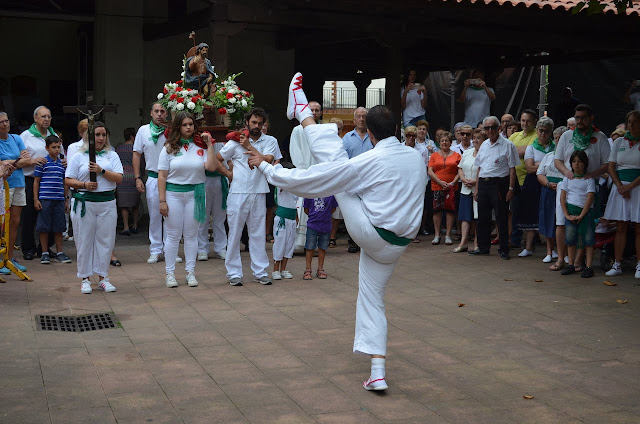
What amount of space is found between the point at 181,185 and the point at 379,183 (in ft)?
13.9

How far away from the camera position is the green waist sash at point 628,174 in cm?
1068

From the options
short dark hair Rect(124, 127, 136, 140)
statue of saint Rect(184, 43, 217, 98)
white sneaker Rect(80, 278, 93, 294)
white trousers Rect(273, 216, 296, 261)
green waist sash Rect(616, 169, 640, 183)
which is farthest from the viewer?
short dark hair Rect(124, 127, 136, 140)

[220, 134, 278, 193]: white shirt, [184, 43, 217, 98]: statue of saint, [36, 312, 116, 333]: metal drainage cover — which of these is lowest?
[36, 312, 116, 333]: metal drainage cover

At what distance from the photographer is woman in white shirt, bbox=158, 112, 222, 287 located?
31.6ft

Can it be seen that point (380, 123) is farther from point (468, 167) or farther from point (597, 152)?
point (468, 167)

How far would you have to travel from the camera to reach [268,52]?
17.3m

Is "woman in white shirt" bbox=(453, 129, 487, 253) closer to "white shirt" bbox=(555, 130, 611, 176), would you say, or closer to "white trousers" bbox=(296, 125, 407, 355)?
"white shirt" bbox=(555, 130, 611, 176)

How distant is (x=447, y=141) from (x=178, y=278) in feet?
17.5

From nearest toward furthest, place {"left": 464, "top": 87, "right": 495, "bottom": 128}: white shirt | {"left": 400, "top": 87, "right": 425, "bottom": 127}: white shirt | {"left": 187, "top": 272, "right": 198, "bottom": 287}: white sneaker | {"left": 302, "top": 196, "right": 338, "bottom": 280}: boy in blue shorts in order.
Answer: {"left": 187, "top": 272, "right": 198, "bottom": 287}: white sneaker < {"left": 302, "top": 196, "right": 338, "bottom": 280}: boy in blue shorts < {"left": 400, "top": 87, "right": 425, "bottom": 127}: white shirt < {"left": 464, "top": 87, "right": 495, "bottom": 128}: white shirt

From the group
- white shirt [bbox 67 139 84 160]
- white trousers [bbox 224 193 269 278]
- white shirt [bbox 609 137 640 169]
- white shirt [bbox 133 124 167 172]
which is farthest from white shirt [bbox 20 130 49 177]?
white shirt [bbox 609 137 640 169]

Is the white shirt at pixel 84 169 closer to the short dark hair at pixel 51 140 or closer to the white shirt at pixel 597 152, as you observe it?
the short dark hair at pixel 51 140

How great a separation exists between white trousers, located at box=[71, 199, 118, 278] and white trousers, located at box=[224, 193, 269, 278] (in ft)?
4.54

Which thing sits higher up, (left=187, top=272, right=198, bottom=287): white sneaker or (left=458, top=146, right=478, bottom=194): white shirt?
(left=458, top=146, right=478, bottom=194): white shirt

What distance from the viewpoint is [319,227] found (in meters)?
10.3
